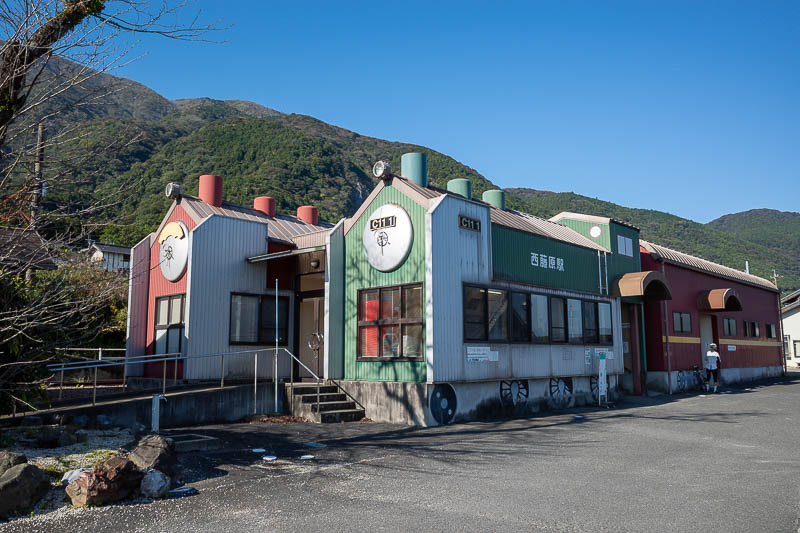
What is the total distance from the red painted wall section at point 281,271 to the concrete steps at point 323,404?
3.64 m

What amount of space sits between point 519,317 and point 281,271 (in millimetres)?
6748

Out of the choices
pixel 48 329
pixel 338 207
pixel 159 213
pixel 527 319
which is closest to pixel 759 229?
pixel 338 207

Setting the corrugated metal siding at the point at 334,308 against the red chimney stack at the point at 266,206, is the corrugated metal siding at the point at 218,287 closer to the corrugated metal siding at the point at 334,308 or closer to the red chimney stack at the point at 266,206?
the corrugated metal siding at the point at 334,308

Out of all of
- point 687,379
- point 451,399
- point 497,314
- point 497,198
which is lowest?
point 687,379

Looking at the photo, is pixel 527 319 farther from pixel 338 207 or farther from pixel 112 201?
pixel 338 207

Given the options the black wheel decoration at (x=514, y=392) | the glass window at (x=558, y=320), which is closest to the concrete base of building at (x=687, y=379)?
the glass window at (x=558, y=320)

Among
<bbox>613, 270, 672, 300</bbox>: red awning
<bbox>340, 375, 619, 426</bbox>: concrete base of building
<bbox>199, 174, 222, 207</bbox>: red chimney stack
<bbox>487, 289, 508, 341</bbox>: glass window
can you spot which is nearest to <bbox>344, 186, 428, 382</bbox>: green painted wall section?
<bbox>340, 375, 619, 426</bbox>: concrete base of building

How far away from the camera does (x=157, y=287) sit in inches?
678

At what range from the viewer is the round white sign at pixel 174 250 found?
1619 cm

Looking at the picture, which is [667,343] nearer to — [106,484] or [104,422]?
[104,422]

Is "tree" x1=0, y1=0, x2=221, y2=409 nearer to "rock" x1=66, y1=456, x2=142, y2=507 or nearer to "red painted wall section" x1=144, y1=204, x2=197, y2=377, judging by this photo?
"rock" x1=66, y1=456, x2=142, y2=507

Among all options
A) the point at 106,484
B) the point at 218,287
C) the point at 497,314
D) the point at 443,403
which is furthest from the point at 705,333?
the point at 106,484

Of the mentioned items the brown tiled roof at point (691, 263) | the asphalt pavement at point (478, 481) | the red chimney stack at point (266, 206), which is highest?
the red chimney stack at point (266, 206)

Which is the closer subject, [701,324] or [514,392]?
[514,392]
